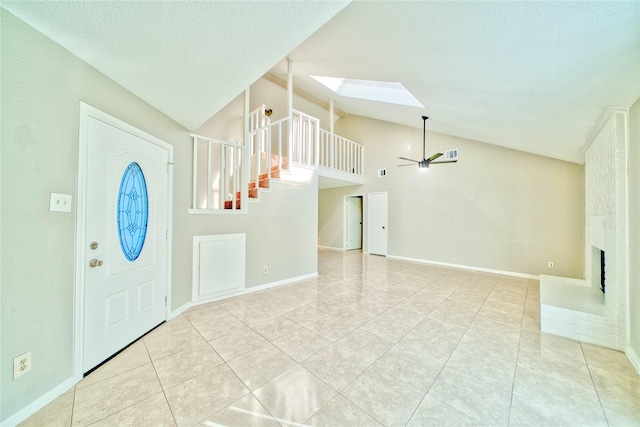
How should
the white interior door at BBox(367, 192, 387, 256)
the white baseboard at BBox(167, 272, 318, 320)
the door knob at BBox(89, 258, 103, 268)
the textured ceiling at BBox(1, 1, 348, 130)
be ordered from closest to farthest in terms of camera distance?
the textured ceiling at BBox(1, 1, 348, 130), the door knob at BBox(89, 258, 103, 268), the white baseboard at BBox(167, 272, 318, 320), the white interior door at BBox(367, 192, 387, 256)

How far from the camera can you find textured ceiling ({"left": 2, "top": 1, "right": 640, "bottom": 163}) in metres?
1.30

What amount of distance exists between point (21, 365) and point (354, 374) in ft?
7.06

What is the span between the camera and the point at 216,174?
4.93 metres

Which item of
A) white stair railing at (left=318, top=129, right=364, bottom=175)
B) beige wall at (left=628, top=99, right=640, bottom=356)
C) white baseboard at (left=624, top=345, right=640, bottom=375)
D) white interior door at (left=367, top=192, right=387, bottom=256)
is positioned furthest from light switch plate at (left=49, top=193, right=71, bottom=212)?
white interior door at (left=367, top=192, right=387, bottom=256)

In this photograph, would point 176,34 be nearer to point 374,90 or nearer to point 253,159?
point 374,90

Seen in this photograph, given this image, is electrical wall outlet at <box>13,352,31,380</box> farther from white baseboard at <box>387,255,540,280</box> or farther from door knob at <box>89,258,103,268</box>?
white baseboard at <box>387,255,540,280</box>

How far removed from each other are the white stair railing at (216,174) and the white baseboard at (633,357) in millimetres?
4427

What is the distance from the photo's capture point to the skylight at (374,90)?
3.96m

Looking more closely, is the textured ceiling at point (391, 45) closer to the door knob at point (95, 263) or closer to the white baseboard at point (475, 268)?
the door knob at point (95, 263)

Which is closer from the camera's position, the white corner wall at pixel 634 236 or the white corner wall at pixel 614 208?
the white corner wall at pixel 634 236

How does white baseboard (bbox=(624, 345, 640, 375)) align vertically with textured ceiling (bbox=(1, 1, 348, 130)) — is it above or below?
below

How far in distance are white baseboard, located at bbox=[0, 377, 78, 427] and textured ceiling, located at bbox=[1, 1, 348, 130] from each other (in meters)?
2.32

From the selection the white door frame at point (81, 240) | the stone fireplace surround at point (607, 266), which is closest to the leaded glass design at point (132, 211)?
the white door frame at point (81, 240)

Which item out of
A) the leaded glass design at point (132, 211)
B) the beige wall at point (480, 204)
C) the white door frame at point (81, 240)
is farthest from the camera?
the beige wall at point (480, 204)
